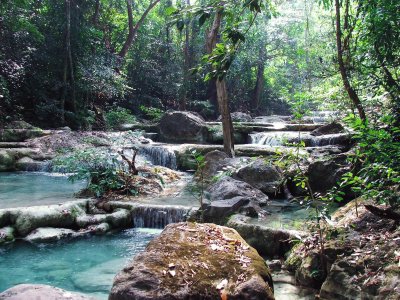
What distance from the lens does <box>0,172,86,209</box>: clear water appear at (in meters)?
7.53

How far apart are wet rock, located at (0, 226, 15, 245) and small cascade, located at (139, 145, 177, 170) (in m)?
6.67

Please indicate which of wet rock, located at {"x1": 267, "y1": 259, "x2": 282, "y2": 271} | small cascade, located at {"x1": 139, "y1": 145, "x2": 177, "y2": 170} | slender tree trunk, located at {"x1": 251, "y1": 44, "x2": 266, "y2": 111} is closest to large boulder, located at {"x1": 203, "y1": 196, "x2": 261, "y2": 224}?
wet rock, located at {"x1": 267, "y1": 259, "x2": 282, "y2": 271}

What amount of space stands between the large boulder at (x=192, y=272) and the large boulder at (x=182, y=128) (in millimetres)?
12202

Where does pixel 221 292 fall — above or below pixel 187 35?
below

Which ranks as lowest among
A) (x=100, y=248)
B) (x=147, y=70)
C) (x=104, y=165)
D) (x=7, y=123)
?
(x=100, y=248)

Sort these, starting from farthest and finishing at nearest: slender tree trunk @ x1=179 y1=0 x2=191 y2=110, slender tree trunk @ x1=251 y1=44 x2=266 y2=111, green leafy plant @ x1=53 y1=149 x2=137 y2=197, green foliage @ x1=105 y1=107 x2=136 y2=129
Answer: slender tree trunk @ x1=251 y1=44 x2=266 y2=111, slender tree trunk @ x1=179 y1=0 x2=191 y2=110, green foliage @ x1=105 y1=107 x2=136 y2=129, green leafy plant @ x1=53 y1=149 x2=137 y2=197

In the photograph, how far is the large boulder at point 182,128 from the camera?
15930 mm

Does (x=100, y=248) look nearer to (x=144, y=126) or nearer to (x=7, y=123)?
(x=7, y=123)

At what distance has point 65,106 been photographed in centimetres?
1683

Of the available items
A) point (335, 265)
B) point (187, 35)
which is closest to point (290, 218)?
point (335, 265)

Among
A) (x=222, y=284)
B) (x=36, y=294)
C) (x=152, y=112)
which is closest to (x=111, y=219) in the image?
(x=222, y=284)

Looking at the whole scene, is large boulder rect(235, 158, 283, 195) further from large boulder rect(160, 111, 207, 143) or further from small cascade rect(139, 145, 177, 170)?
large boulder rect(160, 111, 207, 143)

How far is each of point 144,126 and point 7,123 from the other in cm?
544

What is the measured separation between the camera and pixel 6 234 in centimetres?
596
